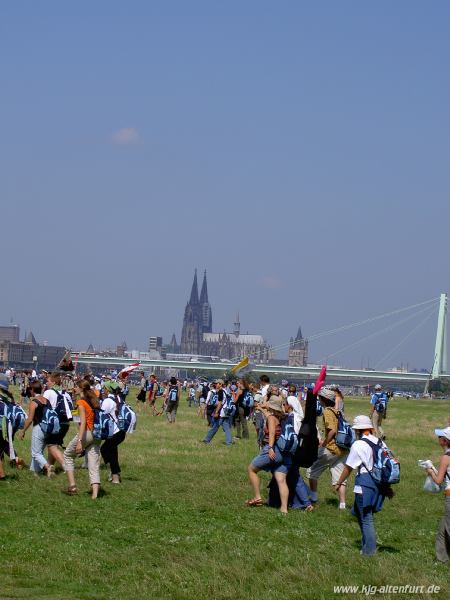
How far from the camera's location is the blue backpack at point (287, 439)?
1539 cm

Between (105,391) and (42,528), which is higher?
(105,391)

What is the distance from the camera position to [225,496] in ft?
55.7

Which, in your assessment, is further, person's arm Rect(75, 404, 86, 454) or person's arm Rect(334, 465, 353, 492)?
person's arm Rect(75, 404, 86, 454)

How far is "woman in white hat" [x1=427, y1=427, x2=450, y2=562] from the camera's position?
11812 millimetres

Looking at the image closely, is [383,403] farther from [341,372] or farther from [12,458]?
[341,372]

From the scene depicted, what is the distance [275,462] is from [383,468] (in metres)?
3.45

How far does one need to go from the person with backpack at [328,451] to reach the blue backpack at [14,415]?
4571 mm

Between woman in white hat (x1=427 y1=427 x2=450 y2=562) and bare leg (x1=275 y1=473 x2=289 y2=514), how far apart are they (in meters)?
3.33

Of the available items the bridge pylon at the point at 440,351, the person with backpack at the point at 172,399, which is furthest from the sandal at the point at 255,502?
the bridge pylon at the point at 440,351

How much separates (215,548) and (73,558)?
1.56 m

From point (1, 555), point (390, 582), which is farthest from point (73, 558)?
point (390, 582)

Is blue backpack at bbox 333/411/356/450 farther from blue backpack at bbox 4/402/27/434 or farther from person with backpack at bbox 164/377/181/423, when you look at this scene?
person with backpack at bbox 164/377/181/423

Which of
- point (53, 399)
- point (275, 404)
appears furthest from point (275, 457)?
point (53, 399)

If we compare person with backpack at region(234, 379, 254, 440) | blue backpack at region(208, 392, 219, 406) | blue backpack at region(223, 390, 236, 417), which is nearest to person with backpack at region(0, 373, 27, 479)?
blue backpack at region(223, 390, 236, 417)
